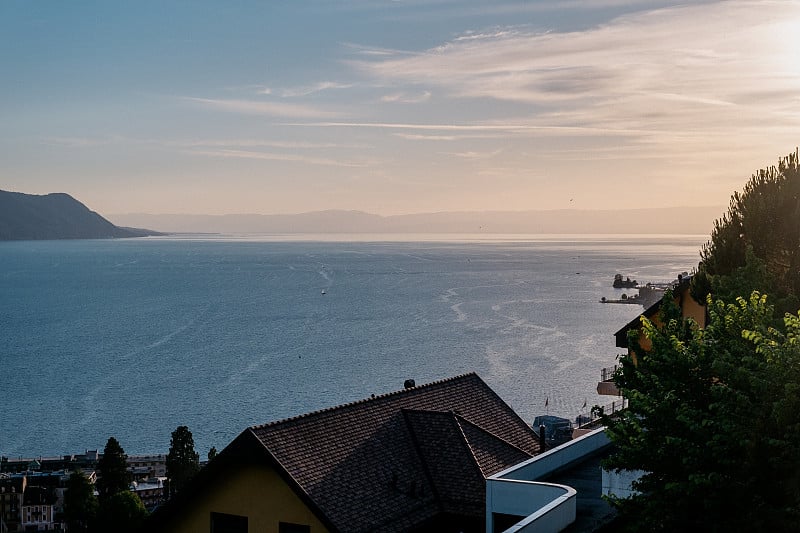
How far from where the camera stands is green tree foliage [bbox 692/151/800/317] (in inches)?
780

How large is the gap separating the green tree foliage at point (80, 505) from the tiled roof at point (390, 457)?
6077cm

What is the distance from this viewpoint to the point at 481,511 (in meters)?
16.3

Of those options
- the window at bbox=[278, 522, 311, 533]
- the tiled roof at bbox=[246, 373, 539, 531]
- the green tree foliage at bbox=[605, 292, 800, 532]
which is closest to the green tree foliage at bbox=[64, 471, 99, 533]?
the tiled roof at bbox=[246, 373, 539, 531]

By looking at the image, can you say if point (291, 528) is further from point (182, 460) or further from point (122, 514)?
point (182, 460)

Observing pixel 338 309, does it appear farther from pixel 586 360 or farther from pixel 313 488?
pixel 313 488

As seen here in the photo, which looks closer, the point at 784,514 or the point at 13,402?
the point at 784,514

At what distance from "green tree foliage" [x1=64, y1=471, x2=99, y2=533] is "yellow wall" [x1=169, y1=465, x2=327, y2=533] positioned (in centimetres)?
6182

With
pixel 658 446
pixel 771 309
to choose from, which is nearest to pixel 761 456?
pixel 658 446

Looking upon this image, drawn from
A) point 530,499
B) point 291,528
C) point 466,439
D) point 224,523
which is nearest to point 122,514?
point 466,439

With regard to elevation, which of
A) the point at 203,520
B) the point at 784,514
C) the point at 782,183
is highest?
the point at 782,183

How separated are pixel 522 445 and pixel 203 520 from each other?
26.6ft

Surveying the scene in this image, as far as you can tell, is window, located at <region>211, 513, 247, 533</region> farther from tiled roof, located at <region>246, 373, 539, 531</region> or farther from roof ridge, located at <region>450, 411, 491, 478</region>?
roof ridge, located at <region>450, 411, 491, 478</region>

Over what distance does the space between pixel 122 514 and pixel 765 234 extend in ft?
187

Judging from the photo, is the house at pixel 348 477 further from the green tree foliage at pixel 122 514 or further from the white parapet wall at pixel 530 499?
the green tree foliage at pixel 122 514
